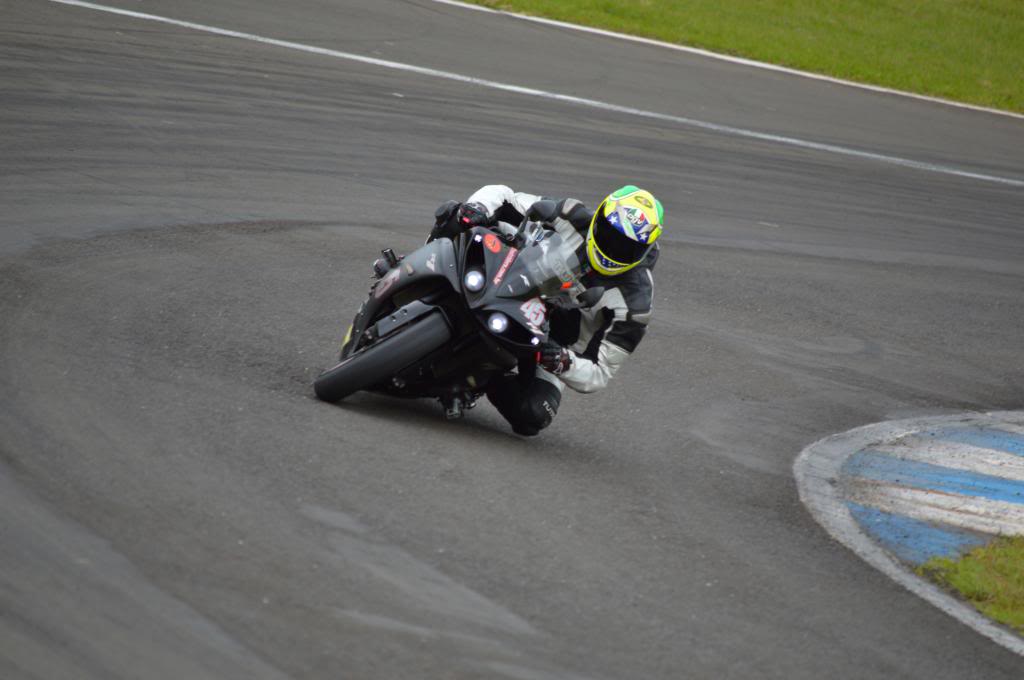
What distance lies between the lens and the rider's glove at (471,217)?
706 cm

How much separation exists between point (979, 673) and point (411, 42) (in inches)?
566

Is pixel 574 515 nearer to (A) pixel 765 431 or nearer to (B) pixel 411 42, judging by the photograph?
(A) pixel 765 431

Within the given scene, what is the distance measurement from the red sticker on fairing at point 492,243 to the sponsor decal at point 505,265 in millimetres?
62

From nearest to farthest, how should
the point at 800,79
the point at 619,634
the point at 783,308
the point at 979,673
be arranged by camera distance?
the point at 619,634 → the point at 979,673 → the point at 783,308 → the point at 800,79

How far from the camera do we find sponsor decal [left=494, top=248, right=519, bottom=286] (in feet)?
21.5

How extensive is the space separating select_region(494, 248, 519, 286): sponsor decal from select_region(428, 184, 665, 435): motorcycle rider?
1.25 ft

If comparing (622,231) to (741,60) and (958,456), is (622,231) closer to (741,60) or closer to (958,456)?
(958,456)

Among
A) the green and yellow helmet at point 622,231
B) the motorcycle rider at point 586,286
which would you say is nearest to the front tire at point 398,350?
the motorcycle rider at point 586,286

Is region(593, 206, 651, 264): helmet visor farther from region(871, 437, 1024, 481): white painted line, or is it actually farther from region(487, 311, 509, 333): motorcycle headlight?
region(871, 437, 1024, 481): white painted line

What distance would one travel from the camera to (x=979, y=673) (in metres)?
5.43

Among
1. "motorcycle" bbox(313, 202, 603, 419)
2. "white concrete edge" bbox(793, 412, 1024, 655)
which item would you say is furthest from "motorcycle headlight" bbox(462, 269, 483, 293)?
"white concrete edge" bbox(793, 412, 1024, 655)

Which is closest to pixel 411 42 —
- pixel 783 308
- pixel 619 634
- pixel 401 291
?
pixel 783 308

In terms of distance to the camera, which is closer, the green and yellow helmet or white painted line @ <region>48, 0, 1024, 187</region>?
the green and yellow helmet

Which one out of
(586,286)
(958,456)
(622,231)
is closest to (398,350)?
(586,286)
